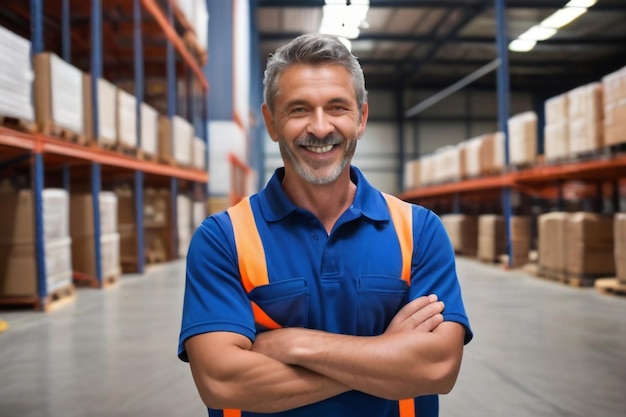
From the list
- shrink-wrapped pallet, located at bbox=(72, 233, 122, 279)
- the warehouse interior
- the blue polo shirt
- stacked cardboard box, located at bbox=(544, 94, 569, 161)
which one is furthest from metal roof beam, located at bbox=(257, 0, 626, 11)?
the blue polo shirt

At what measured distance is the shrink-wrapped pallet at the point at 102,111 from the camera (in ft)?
21.4

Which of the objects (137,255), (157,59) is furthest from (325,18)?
(137,255)

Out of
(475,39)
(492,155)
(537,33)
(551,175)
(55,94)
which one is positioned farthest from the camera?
(475,39)

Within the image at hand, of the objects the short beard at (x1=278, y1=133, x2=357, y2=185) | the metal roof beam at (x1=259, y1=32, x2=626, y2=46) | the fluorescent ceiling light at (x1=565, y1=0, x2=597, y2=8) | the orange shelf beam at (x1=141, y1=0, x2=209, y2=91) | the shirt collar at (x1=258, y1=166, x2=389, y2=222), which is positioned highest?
the metal roof beam at (x1=259, y1=32, x2=626, y2=46)

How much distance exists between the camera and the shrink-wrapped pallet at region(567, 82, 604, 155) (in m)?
7.02

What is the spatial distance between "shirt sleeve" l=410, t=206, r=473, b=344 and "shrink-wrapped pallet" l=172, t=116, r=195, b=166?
8525mm

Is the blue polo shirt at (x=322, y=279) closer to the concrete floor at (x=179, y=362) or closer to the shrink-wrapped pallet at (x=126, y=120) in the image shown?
the concrete floor at (x=179, y=362)

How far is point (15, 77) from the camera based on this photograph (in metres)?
4.77

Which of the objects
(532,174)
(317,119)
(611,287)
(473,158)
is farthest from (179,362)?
(473,158)

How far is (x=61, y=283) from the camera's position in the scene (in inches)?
232

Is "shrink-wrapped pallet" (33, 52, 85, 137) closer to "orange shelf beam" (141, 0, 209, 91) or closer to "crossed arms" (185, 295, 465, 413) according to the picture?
"orange shelf beam" (141, 0, 209, 91)

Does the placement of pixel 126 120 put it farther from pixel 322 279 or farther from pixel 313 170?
pixel 322 279

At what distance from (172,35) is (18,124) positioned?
16.4 ft

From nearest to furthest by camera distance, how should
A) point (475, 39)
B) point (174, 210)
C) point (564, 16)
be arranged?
point (174, 210)
point (564, 16)
point (475, 39)
